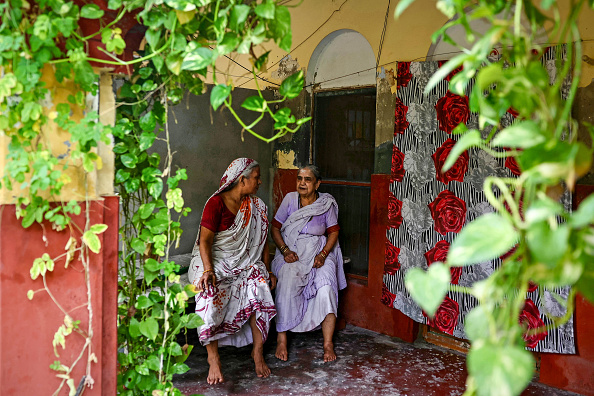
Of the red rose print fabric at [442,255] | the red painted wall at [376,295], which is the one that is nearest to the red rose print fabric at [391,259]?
the red painted wall at [376,295]

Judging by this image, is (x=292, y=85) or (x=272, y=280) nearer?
(x=292, y=85)

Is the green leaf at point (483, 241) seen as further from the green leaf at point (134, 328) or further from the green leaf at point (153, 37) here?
the green leaf at point (134, 328)

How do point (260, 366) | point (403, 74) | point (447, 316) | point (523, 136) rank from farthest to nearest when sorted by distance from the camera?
point (403, 74) < point (447, 316) < point (260, 366) < point (523, 136)

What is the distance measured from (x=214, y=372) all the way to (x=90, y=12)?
2.48 m

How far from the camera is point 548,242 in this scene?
72 cm

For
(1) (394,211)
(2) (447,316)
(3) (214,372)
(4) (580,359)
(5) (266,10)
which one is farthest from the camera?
(1) (394,211)

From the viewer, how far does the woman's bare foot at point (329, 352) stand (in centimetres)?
379

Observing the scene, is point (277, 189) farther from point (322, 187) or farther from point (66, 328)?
point (66, 328)

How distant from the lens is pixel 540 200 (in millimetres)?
770

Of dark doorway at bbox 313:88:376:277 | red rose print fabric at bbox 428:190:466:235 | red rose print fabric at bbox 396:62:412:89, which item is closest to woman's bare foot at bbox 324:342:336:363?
dark doorway at bbox 313:88:376:277

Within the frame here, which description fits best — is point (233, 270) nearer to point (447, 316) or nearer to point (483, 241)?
point (447, 316)

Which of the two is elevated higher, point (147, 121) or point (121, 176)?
point (147, 121)

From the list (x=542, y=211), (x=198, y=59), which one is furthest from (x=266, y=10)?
(x=542, y=211)

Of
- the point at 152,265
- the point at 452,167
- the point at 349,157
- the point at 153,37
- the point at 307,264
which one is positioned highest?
the point at 153,37
